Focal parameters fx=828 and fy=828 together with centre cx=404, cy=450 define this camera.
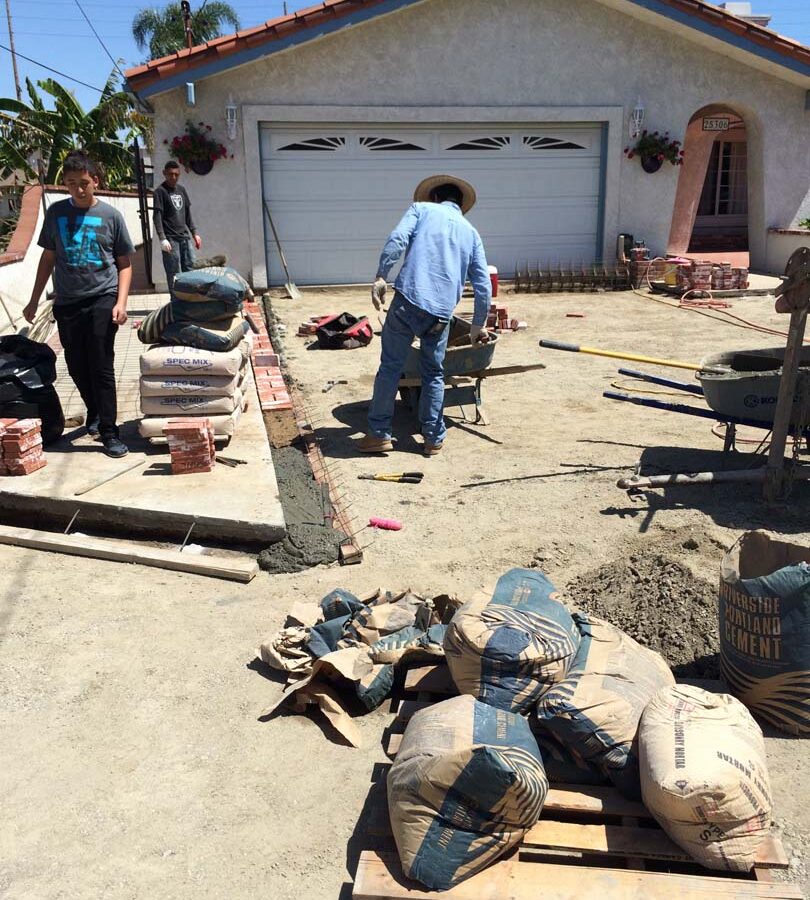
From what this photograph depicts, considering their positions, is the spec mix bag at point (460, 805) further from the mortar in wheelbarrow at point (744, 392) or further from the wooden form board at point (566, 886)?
the mortar in wheelbarrow at point (744, 392)

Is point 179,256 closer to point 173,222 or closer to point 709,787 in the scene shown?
point 173,222

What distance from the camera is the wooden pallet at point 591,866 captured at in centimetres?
229

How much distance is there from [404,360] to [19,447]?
107 inches

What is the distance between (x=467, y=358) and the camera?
6570 millimetres

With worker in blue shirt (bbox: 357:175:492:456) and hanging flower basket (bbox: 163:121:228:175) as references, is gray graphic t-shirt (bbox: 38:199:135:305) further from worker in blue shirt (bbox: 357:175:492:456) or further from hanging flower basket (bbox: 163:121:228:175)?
hanging flower basket (bbox: 163:121:228:175)

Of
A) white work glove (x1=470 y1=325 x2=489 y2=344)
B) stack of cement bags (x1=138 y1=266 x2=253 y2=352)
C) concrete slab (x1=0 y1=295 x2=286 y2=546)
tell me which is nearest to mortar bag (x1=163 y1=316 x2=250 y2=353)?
stack of cement bags (x1=138 y1=266 x2=253 y2=352)

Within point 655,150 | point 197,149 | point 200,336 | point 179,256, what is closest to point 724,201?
point 655,150

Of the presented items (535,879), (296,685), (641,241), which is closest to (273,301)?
(641,241)

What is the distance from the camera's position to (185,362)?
576 centimetres

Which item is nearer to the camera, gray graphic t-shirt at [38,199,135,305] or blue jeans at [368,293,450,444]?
gray graphic t-shirt at [38,199,135,305]

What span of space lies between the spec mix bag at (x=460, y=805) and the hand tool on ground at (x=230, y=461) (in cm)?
339

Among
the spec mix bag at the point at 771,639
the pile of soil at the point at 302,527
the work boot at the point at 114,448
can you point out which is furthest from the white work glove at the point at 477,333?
the spec mix bag at the point at 771,639

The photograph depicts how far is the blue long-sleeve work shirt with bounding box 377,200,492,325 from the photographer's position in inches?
235

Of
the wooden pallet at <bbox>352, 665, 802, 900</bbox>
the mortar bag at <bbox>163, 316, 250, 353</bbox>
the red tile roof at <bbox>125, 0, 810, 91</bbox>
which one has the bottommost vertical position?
the wooden pallet at <bbox>352, 665, 802, 900</bbox>
